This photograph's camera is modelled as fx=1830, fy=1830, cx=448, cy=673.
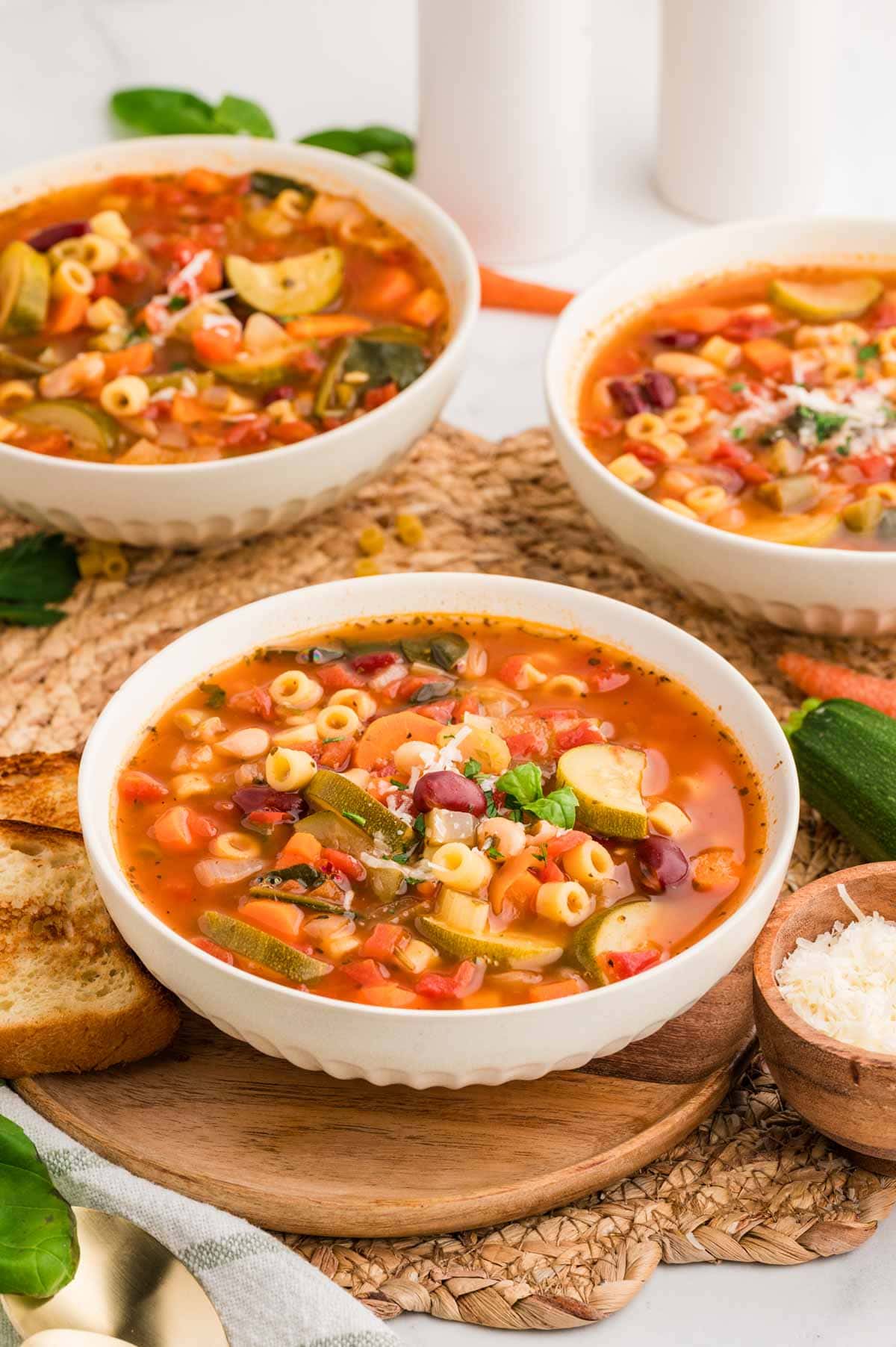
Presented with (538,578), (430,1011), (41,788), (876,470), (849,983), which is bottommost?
(538,578)

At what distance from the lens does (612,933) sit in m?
3.25

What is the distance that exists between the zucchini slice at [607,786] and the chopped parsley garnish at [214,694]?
743mm

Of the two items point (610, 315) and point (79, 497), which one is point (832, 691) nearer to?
point (610, 315)

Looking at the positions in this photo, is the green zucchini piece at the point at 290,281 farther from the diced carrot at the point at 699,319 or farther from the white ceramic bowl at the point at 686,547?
the diced carrot at the point at 699,319

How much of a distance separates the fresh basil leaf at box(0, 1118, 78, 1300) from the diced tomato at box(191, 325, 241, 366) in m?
2.31

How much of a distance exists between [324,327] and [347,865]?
2090 mm

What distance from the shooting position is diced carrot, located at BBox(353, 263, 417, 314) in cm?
518

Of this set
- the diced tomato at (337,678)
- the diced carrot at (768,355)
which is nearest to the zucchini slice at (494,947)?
the diced tomato at (337,678)

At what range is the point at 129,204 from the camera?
559 cm

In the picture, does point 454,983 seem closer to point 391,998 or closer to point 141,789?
point 391,998

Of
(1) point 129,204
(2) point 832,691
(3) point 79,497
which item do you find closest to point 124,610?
(3) point 79,497

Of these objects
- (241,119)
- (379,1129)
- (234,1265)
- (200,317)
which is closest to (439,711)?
(379,1129)

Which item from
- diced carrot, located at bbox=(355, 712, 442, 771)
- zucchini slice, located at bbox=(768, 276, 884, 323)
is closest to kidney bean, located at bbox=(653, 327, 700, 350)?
zucchini slice, located at bbox=(768, 276, 884, 323)

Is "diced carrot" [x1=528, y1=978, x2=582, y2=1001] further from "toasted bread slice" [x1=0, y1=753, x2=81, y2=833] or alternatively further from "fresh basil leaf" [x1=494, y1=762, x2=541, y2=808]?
"toasted bread slice" [x1=0, y1=753, x2=81, y2=833]
